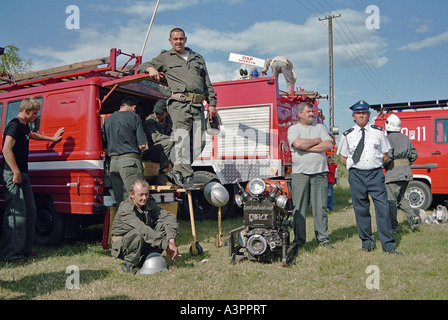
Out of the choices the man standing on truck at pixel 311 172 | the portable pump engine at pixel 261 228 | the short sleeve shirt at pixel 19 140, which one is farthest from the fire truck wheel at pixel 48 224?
the man standing on truck at pixel 311 172

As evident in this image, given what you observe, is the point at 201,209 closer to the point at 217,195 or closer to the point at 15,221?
the point at 217,195

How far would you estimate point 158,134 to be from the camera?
6.06m

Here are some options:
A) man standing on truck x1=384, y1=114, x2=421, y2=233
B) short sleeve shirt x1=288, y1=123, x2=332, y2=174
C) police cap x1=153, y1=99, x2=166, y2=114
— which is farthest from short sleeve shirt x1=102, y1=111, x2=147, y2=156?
man standing on truck x1=384, y1=114, x2=421, y2=233

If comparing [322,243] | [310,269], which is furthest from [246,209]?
[322,243]

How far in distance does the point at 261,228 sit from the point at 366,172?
1681mm

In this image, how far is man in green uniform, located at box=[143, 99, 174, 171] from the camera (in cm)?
605

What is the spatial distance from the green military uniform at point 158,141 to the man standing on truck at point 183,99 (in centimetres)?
65

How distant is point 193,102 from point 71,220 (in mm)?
2490

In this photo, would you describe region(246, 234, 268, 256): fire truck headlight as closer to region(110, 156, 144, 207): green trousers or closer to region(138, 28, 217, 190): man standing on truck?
region(138, 28, 217, 190): man standing on truck

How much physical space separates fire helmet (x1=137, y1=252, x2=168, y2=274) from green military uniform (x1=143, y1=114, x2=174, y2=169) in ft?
6.75

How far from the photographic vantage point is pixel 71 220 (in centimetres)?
571

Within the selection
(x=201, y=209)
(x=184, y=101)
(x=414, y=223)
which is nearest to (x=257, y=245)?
(x=184, y=101)

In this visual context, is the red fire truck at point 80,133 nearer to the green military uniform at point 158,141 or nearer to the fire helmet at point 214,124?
the green military uniform at point 158,141
